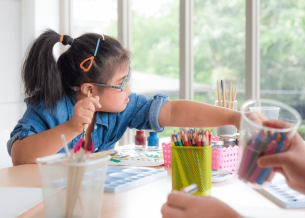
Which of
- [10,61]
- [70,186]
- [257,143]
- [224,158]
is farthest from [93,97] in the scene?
[10,61]

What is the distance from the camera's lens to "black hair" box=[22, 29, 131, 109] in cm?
121

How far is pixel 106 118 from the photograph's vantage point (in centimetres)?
136

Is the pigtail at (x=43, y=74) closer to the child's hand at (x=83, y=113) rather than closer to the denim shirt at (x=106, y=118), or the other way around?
the denim shirt at (x=106, y=118)

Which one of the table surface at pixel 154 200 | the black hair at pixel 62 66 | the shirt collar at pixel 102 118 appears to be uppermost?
the black hair at pixel 62 66

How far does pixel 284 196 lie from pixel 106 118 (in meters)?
0.86

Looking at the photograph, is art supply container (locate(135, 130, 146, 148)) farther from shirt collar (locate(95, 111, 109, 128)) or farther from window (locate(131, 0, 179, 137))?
window (locate(131, 0, 179, 137))

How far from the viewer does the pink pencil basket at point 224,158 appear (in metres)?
0.94

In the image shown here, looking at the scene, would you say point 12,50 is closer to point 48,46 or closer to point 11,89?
point 11,89

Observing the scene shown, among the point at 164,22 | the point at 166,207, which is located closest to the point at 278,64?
the point at 164,22

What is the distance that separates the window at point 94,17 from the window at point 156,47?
228 millimetres

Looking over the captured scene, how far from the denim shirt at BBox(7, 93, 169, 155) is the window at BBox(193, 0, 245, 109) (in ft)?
3.35

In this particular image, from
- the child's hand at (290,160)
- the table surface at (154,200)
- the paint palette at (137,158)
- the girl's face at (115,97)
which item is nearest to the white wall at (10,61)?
the girl's face at (115,97)

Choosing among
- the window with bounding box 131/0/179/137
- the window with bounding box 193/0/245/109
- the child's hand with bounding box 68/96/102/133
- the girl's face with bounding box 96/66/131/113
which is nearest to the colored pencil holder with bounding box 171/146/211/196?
the child's hand with bounding box 68/96/102/133

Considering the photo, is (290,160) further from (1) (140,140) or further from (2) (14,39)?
(2) (14,39)
